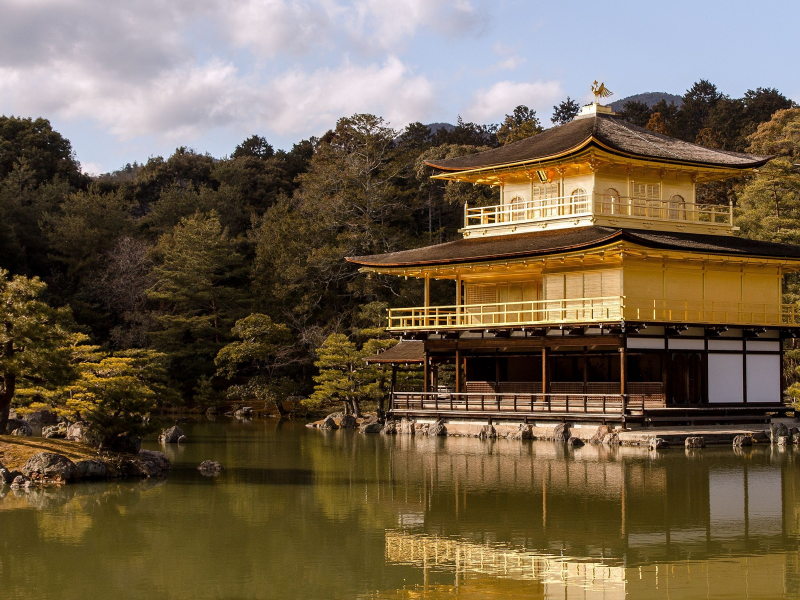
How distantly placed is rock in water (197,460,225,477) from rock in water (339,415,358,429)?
15249 millimetres

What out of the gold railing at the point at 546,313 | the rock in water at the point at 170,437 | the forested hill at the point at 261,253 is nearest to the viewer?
the rock in water at the point at 170,437

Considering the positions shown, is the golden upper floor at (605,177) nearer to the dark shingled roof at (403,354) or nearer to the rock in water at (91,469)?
the dark shingled roof at (403,354)

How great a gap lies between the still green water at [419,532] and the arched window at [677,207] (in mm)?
13599

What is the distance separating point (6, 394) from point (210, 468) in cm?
466

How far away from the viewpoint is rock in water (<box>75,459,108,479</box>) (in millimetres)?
20203

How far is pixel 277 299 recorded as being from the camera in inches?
2034

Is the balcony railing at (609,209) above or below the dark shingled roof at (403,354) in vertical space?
above

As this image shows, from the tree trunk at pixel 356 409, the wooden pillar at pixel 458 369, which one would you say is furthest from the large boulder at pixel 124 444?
the tree trunk at pixel 356 409

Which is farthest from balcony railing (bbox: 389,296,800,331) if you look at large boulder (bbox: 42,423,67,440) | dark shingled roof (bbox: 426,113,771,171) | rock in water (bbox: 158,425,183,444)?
large boulder (bbox: 42,423,67,440)

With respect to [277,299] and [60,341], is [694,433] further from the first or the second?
[277,299]

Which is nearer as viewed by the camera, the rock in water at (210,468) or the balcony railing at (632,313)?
the rock in water at (210,468)

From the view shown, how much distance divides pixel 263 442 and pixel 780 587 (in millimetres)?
21195

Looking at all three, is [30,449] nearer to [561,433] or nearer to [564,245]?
[561,433]

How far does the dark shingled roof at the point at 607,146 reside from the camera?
33906 millimetres
